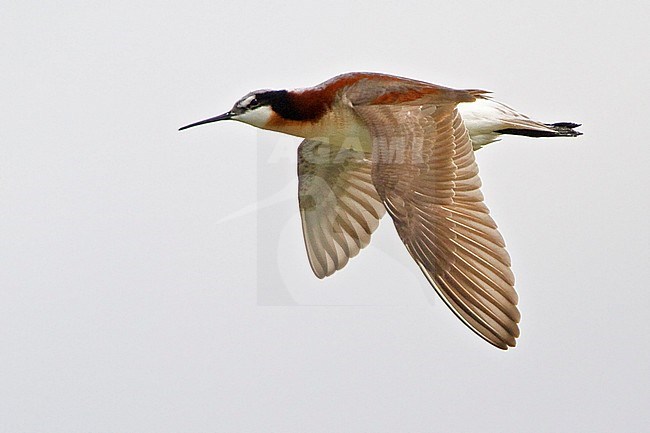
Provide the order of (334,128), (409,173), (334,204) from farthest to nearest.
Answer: (334,204), (334,128), (409,173)

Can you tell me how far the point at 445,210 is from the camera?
10086 millimetres

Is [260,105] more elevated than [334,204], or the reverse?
[260,105]

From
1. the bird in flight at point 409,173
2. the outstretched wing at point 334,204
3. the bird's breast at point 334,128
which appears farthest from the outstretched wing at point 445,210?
the outstretched wing at point 334,204

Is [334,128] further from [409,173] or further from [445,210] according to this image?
[445,210]

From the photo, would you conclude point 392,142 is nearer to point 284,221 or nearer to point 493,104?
point 493,104

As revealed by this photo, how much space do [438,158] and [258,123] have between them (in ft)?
7.49

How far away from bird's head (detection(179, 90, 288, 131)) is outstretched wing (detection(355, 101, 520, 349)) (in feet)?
3.81

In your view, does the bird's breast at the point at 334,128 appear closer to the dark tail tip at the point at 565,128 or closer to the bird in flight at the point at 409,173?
the bird in flight at the point at 409,173

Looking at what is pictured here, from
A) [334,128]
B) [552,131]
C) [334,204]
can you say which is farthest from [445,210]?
[334,204]

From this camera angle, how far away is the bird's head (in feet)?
39.3

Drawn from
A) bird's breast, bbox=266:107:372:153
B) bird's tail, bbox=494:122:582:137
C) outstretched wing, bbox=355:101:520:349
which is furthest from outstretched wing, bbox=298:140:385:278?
outstretched wing, bbox=355:101:520:349

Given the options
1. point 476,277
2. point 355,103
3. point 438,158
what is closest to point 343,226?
point 355,103

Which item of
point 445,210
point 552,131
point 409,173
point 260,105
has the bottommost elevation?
point 445,210

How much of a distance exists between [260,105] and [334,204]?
1.54 metres
